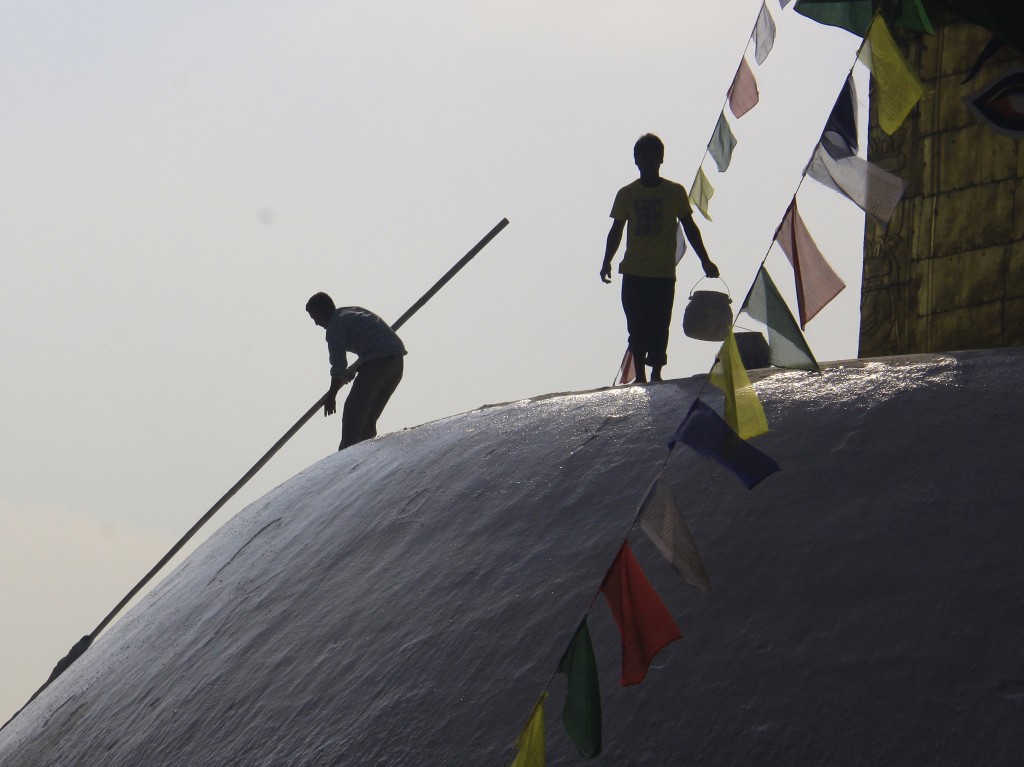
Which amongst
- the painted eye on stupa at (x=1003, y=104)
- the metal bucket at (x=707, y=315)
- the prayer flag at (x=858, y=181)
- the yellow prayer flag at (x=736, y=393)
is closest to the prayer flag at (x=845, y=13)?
the painted eye on stupa at (x=1003, y=104)

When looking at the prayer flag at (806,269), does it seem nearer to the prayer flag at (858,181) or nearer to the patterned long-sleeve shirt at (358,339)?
the prayer flag at (858,181)

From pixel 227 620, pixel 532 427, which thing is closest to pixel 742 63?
pixel 532 427

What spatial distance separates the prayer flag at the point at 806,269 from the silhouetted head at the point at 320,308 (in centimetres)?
421

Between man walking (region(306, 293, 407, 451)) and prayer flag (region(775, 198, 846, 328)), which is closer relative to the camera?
prayer flag (region(775, 198, 846, 328))

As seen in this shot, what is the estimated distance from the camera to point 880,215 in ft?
11.5

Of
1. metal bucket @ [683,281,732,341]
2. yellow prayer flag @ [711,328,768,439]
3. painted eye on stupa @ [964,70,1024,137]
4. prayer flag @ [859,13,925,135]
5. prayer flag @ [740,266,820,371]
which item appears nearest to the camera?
yellow prayer flag @ [711,328,768,439]

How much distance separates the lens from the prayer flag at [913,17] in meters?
3.66

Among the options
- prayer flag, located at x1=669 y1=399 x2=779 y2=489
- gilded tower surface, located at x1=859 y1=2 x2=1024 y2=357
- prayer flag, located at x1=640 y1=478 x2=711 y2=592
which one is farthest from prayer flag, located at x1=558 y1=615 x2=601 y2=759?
gilded tower surface, located at x1=859 y1=2 x2=1024 y2=357

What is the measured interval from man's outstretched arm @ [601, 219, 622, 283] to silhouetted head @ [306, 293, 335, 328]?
1.82 metres

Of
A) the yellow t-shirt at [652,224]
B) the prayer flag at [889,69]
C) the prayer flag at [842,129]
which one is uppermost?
the prayer flag at [889,69]

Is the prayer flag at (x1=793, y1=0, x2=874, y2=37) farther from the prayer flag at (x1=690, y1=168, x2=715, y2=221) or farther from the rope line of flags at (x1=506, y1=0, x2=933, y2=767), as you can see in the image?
the prayer flag at (x1=690, y1=168, x2=715, y2=221)

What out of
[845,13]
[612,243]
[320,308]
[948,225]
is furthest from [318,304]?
[845,13]

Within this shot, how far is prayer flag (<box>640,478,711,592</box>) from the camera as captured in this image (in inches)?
128

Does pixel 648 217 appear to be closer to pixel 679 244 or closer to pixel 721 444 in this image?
pixel 679 244
